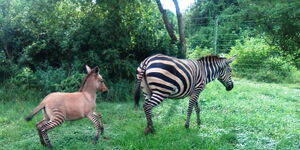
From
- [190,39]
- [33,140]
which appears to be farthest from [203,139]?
[190,39]

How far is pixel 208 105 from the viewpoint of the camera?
921 centimetres

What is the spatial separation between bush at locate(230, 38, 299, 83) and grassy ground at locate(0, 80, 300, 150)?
5384mm

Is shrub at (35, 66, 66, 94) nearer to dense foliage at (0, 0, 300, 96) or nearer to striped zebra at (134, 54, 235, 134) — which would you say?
dense foliage at (0, 0, 300, 96)

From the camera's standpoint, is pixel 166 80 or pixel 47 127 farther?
pixel 166 80

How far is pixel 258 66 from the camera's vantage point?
51.9 feet

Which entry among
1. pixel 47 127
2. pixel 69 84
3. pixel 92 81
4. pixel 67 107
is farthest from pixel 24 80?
pixel 47 127

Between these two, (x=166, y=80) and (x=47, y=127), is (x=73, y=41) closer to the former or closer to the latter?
(x=166, y=80)

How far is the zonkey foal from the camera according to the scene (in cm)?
540

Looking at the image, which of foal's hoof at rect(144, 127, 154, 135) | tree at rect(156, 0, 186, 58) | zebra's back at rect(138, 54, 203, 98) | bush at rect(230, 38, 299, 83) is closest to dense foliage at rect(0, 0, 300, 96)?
tree at rect(156, 0, 186, 58)

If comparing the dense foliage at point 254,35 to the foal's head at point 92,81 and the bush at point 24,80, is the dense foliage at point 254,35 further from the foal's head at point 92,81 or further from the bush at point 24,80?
the bush at point 24,80

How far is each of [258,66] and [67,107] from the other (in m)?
12.6

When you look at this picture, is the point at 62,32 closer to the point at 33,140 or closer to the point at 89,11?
the point at 89,11

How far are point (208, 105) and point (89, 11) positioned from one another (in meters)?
5.40

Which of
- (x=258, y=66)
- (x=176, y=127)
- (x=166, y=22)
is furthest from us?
(x=258, y=66)
